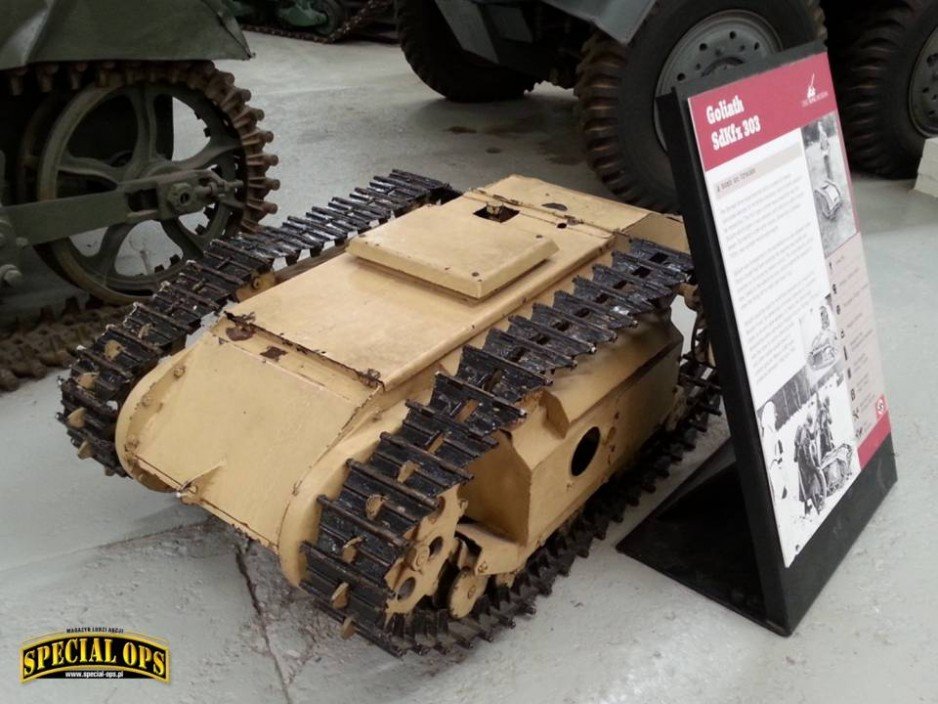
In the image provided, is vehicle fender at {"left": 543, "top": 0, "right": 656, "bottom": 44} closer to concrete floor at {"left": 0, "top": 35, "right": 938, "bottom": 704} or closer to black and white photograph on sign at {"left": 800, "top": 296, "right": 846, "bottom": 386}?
concrete floor at {"left": 0, "top": 35, "right": 938, "bottom": 704}

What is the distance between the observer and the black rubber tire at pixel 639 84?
412 cm

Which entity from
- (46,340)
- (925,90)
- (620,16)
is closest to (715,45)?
(620,16)

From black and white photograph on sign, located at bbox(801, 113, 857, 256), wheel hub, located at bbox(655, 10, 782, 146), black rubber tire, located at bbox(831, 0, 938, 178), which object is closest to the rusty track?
black and white photograph on sign, located at bbox(801, 113, 857, 256)

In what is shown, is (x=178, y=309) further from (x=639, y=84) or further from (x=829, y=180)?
(x=639, y=84)

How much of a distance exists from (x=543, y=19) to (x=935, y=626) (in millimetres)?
3365

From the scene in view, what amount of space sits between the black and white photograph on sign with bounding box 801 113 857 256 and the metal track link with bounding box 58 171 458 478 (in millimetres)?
1201

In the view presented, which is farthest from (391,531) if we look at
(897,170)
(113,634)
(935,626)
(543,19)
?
(897,170)

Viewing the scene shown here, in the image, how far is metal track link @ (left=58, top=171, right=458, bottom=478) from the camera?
2.28 meters

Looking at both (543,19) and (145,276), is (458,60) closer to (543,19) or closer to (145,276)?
(543,19)

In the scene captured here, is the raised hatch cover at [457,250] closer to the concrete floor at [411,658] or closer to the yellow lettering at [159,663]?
the concrete floor at [411,658]

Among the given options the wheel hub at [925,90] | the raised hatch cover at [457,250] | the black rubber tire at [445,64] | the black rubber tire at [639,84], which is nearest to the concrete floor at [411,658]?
the raised hatch cover at [457,250]

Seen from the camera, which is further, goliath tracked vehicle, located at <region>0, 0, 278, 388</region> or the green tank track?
the green tank track

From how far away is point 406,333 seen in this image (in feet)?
6.99

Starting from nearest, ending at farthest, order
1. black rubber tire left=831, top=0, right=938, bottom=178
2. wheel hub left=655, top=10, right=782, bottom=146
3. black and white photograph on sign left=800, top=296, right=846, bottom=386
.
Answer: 1. black and white photograph on sign left=800, top=296, right=846, bottom=386
2. wheel hub left=655, top=10, right=782, bottom=146
3. black rubber tire left=831, top=0, right=938, bottom=178
